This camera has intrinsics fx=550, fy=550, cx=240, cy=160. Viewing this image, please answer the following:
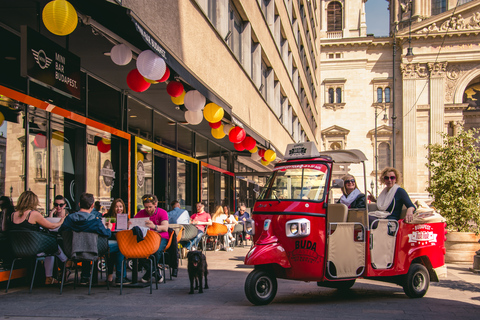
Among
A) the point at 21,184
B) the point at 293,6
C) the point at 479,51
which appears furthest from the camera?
the point at 479,51

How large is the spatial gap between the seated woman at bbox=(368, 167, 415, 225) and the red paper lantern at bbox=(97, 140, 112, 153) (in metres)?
6.57

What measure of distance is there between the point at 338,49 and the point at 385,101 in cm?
927

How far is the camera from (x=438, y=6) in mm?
71938

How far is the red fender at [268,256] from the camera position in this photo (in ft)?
23.6

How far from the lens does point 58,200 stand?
1031cm

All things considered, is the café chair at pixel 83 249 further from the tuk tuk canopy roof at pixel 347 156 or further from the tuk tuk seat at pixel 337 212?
the tuk tuk canopy roof at pixel 347 156

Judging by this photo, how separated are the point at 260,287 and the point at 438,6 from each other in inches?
2869

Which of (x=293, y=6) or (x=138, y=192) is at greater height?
(x=293, y=6)

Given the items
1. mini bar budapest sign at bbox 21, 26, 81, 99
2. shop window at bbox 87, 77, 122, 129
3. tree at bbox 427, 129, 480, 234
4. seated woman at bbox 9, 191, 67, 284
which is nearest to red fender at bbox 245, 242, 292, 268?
seated woman at bbox 9, 191, 67, 284

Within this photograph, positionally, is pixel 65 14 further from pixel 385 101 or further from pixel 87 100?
pixel 385 101

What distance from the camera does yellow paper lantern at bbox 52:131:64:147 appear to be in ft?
34.4

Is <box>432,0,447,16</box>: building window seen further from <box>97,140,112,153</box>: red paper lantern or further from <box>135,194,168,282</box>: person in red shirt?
<box>135,194,168,282</box>: person in red shirt

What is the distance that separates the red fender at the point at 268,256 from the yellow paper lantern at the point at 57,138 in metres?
5.09

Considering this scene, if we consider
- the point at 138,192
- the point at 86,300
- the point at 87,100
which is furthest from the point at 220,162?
the point at 86,300
